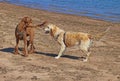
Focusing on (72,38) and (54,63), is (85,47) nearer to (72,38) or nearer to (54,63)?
(72,38)

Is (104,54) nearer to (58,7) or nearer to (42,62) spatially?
(42,62)

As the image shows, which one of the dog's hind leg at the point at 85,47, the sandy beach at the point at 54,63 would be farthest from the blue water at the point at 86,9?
the dog's hind leg at the point at 85,47

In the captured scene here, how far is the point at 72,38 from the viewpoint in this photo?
1160 centimetres

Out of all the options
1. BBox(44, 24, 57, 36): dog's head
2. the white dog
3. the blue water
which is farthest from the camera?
the blue water

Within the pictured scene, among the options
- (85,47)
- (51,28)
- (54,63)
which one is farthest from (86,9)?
(54,63)

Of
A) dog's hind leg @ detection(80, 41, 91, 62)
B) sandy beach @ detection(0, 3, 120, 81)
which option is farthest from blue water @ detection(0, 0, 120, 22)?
dog's hind leg @ detection(80, 41, 91, 62)

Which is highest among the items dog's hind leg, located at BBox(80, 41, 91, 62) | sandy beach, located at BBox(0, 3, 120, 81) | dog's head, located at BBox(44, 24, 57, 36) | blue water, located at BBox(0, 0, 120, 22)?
dog's head, located at BBox(44, 24, 57, 36)

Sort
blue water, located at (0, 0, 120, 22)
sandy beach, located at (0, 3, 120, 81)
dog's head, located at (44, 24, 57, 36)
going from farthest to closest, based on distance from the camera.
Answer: blue water, located at (0, 0, 120, 22), dog's head, located at (44, 24, 57, 36), sandy beach, located at (0, 3, 120, 81)

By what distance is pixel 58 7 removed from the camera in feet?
101

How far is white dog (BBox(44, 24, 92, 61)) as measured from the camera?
37.7 feet

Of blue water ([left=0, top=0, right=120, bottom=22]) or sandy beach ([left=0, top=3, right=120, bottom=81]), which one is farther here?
blue water ([left=0, top=0, right=120, bottom=22])

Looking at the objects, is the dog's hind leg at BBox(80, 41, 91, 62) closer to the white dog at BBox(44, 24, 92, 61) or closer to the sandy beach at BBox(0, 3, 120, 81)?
the white dog at BBox(44, 24, 92, 61)

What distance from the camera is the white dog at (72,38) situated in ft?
37.7

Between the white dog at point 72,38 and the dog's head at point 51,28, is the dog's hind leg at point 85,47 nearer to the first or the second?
the white dog at point 72,38
